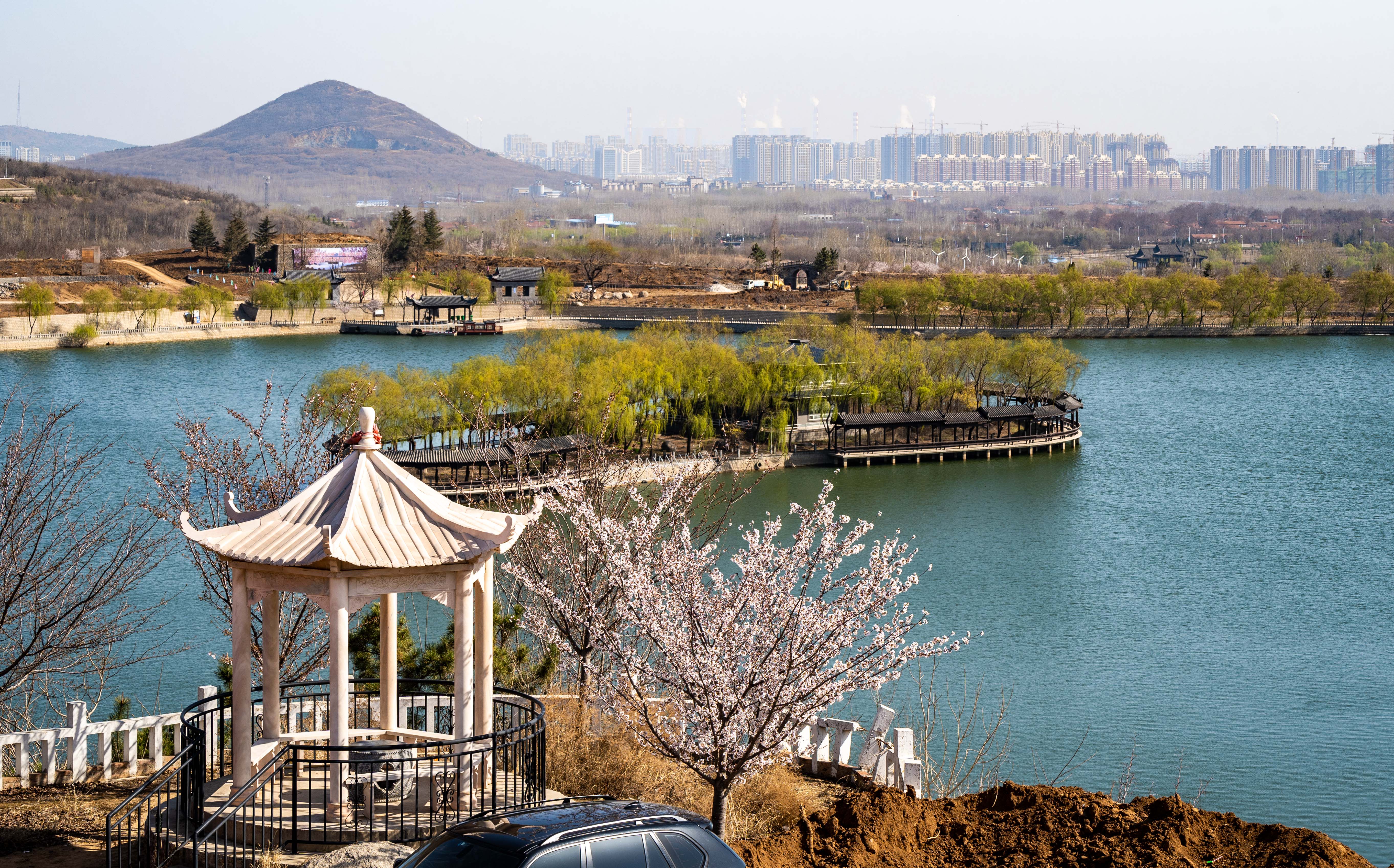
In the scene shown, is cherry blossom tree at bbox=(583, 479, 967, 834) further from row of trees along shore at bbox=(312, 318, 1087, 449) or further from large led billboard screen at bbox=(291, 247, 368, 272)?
large led billboard screen at bbox=(291, 247, 368, 272)

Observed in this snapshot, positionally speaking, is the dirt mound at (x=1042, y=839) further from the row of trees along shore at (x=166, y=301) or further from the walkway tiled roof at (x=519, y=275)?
the walkway tiled roof at (x=519, y=275)

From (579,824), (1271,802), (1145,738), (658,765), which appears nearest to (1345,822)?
(1271,802)

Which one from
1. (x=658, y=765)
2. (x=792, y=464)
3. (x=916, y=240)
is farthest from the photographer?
(x=916, y=240)

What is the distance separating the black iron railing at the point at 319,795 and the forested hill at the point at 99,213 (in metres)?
107

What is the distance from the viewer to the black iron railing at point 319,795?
7887 mm

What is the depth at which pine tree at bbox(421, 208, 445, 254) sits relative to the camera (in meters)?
116

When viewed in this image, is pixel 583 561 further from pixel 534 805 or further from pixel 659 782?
pixel 534 805

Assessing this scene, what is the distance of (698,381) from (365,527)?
36.2 metres

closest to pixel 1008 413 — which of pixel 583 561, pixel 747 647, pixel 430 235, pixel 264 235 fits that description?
pixel 583 561

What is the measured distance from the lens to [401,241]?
360 ft

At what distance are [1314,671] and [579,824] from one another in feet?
61.4

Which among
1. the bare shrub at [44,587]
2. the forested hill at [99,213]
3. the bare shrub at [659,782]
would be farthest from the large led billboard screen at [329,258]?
the bare shrub at [659,782]

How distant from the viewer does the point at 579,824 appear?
652 cm

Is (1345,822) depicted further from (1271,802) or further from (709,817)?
(709,817)
